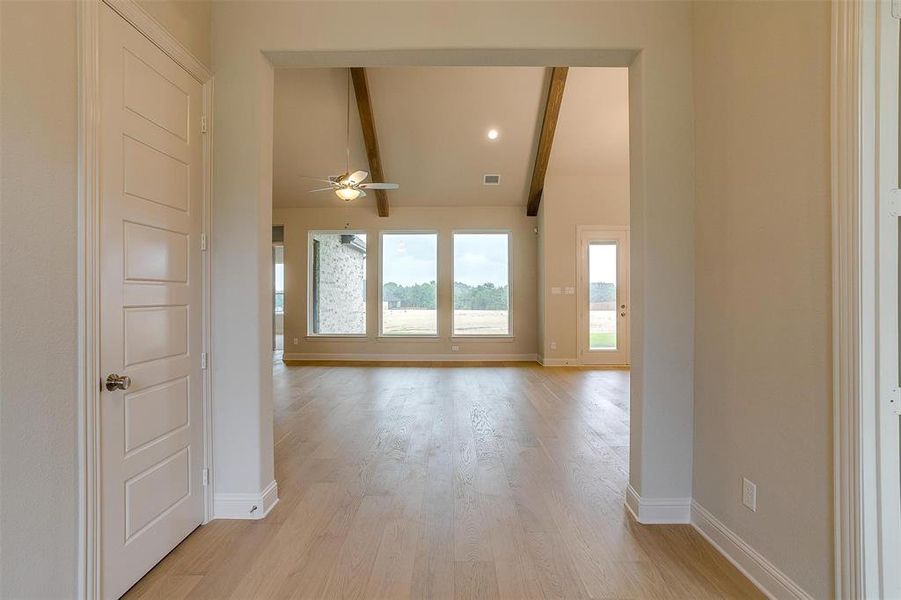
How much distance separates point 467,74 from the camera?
563 cm

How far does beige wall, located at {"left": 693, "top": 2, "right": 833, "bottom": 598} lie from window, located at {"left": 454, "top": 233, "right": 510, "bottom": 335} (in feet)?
19.9

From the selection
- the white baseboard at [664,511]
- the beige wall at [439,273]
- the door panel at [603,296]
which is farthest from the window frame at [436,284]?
the white baseboard at [664,511]

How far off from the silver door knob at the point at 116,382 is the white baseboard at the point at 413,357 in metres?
6.55

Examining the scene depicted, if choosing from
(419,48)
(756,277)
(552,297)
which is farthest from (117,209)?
(552,297)

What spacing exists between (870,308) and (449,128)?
598 cm

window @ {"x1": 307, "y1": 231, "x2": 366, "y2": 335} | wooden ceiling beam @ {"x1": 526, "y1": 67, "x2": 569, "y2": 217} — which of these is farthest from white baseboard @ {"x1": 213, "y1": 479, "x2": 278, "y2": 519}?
window @ {"x1": 307, "y1": 231, "x2": 366, "y2": 335}

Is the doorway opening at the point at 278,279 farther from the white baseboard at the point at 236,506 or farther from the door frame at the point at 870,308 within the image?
the door frame at the point at 870,308

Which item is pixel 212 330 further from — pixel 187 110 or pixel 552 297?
pixel 552 297

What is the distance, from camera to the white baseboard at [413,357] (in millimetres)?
8117

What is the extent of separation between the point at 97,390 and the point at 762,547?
2.74m

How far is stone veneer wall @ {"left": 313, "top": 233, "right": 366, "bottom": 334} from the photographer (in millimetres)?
8336

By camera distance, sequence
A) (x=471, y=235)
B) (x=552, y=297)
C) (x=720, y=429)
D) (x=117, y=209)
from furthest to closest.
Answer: (x=471, y=235) < (x=552, y=297) < (x=720, y=429) < (x=117, y=209)

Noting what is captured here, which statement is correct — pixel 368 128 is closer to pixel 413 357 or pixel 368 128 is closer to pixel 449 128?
pixel 449 128

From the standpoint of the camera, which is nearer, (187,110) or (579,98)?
(187,110)
